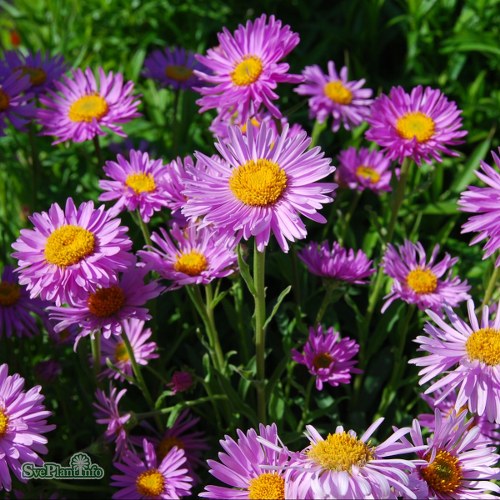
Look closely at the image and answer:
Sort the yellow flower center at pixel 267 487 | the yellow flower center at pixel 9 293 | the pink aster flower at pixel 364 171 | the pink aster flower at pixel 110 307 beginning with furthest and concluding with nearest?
1. the pink aster flower at pixel 364 171
2. the yellow flower center at pixel 9 293
3. the pink aster flower at pixel 110 307
4. the yellow flower center at pixel 267 487

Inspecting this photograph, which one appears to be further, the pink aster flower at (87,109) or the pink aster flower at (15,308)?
the pink aster flower at (87,109)

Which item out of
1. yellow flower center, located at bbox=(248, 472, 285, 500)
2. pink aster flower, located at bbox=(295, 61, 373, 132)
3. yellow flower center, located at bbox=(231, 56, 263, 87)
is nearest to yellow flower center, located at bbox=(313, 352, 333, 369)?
yellow flower center, located at bbox=(248, 472, 285, 500)

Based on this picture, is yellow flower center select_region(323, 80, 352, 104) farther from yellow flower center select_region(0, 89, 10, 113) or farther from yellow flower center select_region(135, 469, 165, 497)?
yellow flower center select_region(135, 469, 165, 497)

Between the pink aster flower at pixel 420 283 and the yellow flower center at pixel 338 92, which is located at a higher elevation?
the yellow flower center at pixel 338 92

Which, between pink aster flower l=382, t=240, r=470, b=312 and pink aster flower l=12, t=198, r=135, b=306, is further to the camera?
pink aster flower l=382, t=240, r=470, b=312

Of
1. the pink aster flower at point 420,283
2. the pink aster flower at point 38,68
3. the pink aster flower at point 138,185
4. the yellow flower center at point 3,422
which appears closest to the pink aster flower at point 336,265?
the pink aster flower at point 420,283

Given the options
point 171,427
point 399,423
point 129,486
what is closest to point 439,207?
point 399,423

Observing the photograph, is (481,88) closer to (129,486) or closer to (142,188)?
(142,188)

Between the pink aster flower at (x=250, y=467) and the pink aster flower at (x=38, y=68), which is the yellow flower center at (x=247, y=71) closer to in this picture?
the pink aster flower at (x=38, y=68)
